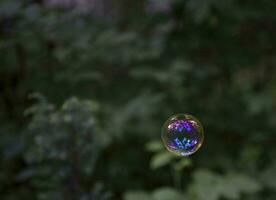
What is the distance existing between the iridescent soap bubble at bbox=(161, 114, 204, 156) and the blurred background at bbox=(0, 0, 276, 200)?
360 millimetres

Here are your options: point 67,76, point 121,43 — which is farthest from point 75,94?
point 121,43

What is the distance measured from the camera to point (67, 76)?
2.93 m

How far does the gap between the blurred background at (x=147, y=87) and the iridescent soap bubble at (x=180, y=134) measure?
0.36 meters

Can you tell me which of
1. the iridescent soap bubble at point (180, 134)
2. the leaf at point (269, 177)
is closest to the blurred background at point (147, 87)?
the leaf at point (269, 177)

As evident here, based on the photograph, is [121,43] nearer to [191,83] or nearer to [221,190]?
[191,83]

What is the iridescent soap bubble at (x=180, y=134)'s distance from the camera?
2301 millimetres

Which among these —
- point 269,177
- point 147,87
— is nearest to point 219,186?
point 269,177

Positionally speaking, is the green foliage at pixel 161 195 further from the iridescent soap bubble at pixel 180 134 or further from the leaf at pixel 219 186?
the iridescent soap bubble at pixel 180 134

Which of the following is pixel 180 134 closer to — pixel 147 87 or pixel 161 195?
pixel 161 195

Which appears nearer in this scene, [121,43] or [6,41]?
[6,41]

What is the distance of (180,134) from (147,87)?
0.92m

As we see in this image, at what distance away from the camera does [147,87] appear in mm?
3205

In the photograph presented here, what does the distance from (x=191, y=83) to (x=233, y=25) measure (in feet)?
1.35

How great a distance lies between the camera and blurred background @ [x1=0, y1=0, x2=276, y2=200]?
9.53ft
